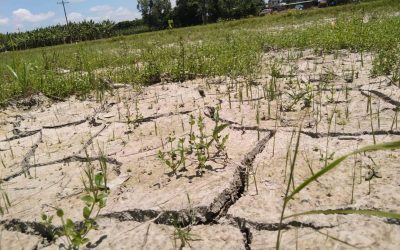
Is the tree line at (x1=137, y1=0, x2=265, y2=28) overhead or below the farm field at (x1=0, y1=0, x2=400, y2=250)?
overhead

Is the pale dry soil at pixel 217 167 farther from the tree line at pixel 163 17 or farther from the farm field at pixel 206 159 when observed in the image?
the tree line at pixel 163 17

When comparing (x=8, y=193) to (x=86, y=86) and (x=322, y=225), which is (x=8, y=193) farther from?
(x=86, y=86)

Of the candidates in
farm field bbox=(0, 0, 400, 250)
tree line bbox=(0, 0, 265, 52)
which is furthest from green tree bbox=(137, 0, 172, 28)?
farm field bbox=(0, 0, 400, 250)

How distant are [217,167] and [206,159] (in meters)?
0.08

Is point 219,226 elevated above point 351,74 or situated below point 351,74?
below

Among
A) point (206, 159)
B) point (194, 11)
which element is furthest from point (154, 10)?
point (206, 159)

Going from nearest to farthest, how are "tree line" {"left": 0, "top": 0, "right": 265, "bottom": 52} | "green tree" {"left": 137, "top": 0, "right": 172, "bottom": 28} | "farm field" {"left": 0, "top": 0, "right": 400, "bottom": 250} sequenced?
"farm field" {"left": 0, "top": 0, "right": 400, "bottom": 250} → "tree line" {"left": 0, "top": 0, "right": 265, "bottom": 52} → "green tree" {"left": 137, "top": 0, "right": 172, "bottom": 28}

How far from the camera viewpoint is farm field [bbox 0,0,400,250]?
4.91ft

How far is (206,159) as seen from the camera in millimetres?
2074

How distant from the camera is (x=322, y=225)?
146 centimetres

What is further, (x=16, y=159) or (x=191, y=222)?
(x=16, y=159)

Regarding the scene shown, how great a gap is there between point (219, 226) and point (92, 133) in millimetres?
1682

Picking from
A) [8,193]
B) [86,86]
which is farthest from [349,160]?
[86,86]

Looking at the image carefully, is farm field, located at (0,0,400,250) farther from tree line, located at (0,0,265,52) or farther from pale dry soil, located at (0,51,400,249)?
tree line, located at (0,0,265,52)
